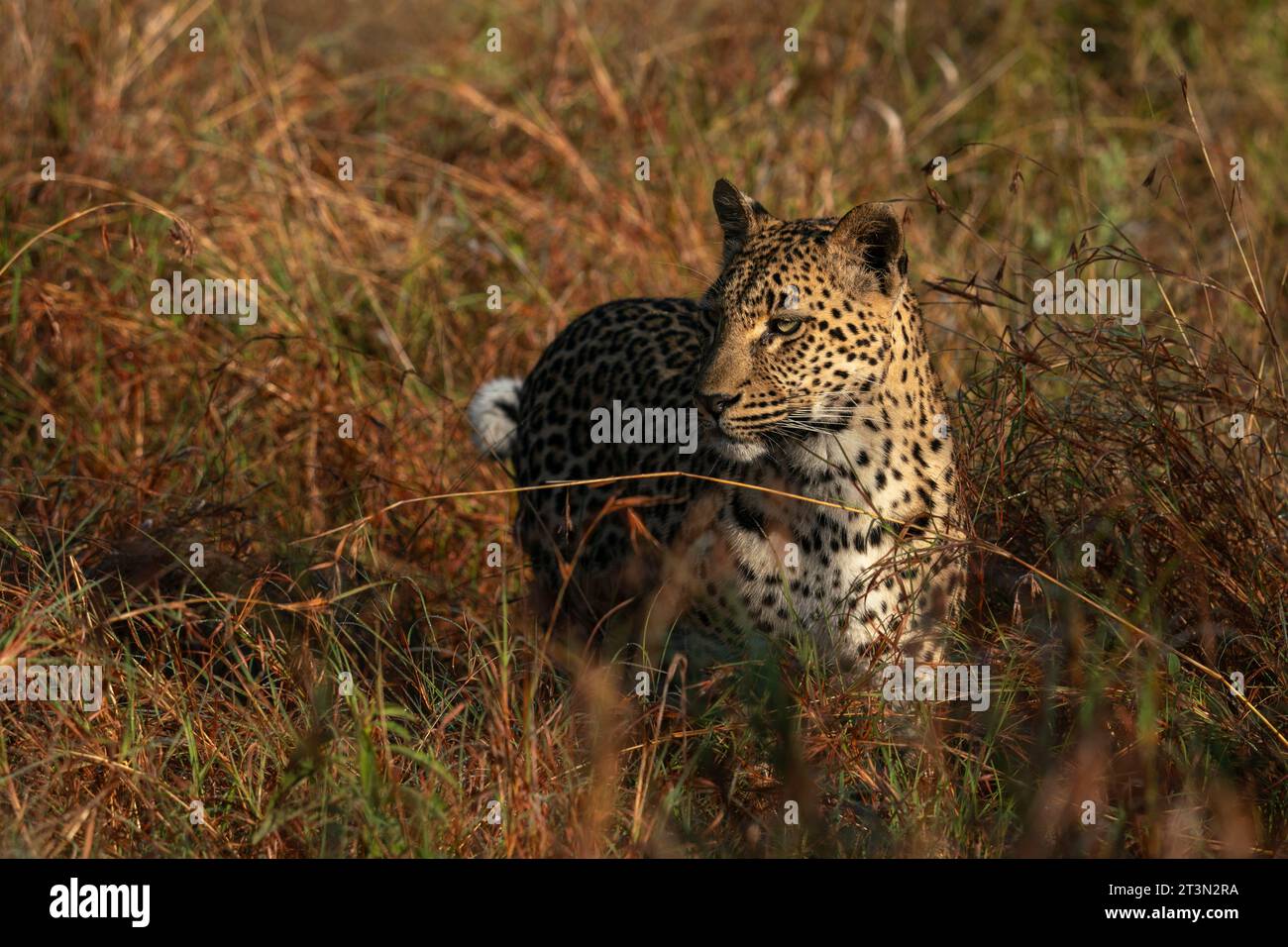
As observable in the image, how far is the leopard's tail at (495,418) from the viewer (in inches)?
245

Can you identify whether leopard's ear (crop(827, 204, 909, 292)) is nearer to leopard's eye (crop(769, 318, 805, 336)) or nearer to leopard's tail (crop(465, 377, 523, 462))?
leopard's eye (crop(769, 318, 805, 336))

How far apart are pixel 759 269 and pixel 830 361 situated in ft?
1.20

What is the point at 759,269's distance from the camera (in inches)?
Result: 186

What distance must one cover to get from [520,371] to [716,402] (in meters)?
2.60

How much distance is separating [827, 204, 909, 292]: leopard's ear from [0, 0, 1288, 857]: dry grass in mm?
284

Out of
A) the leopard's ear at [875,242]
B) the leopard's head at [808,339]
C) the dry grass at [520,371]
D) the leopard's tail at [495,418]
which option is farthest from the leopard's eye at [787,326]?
the leopard's tail at [495,418]

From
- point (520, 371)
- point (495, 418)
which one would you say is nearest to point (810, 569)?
point (495, 418)

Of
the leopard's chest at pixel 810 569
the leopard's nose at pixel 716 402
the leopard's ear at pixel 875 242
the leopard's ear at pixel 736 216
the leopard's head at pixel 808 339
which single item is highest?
the leopard's ear at pixel 736 216

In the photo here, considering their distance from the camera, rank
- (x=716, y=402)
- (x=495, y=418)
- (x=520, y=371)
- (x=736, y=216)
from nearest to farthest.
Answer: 1. (x=716, y=402)
2. (x=736, y=216)
3. (x=495, y=418)
4. (x=520, y=371)

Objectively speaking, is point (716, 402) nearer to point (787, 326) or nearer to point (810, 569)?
point (787, 326)

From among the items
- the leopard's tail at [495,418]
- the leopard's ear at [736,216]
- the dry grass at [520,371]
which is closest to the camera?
the dry grass at [520,371]

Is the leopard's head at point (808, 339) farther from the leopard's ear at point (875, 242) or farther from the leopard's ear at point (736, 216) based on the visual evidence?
the leopard's ear at point (736, 216)

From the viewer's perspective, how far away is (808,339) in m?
4.62
